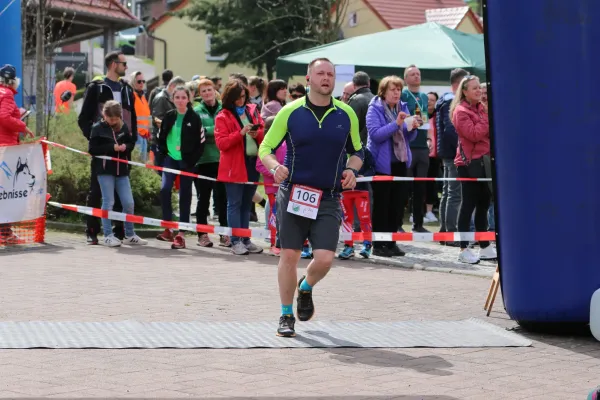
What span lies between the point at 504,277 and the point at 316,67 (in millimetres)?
1946

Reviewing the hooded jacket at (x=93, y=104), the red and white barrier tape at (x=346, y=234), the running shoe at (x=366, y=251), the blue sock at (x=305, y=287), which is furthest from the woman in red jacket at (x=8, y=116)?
the blue sock at (x=305, y=287)

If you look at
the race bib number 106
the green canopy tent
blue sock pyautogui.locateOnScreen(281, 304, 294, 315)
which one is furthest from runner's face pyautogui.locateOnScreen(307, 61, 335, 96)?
the green canopy tent

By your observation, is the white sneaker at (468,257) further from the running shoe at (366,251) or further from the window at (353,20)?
the window at (353,20)

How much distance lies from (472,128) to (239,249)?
2.85 m

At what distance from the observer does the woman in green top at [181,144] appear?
13398 mm

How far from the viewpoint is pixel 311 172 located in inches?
315

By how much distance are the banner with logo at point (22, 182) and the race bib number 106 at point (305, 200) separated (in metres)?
6.04

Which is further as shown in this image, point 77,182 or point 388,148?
point 77,182

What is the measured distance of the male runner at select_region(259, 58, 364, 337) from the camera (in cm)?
798

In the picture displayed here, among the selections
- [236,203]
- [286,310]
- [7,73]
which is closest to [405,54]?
[236,203]

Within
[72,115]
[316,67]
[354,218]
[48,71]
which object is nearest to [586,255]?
[316,67]

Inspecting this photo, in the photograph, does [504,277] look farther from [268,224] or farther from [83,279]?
[268,224]

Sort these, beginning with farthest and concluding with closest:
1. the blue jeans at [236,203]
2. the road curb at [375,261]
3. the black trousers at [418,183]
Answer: the black trousers at [418,183] < the blue jeans at [236,203] < the road curb at [375,261]

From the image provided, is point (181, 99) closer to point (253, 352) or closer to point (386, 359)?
point (253, 352)
